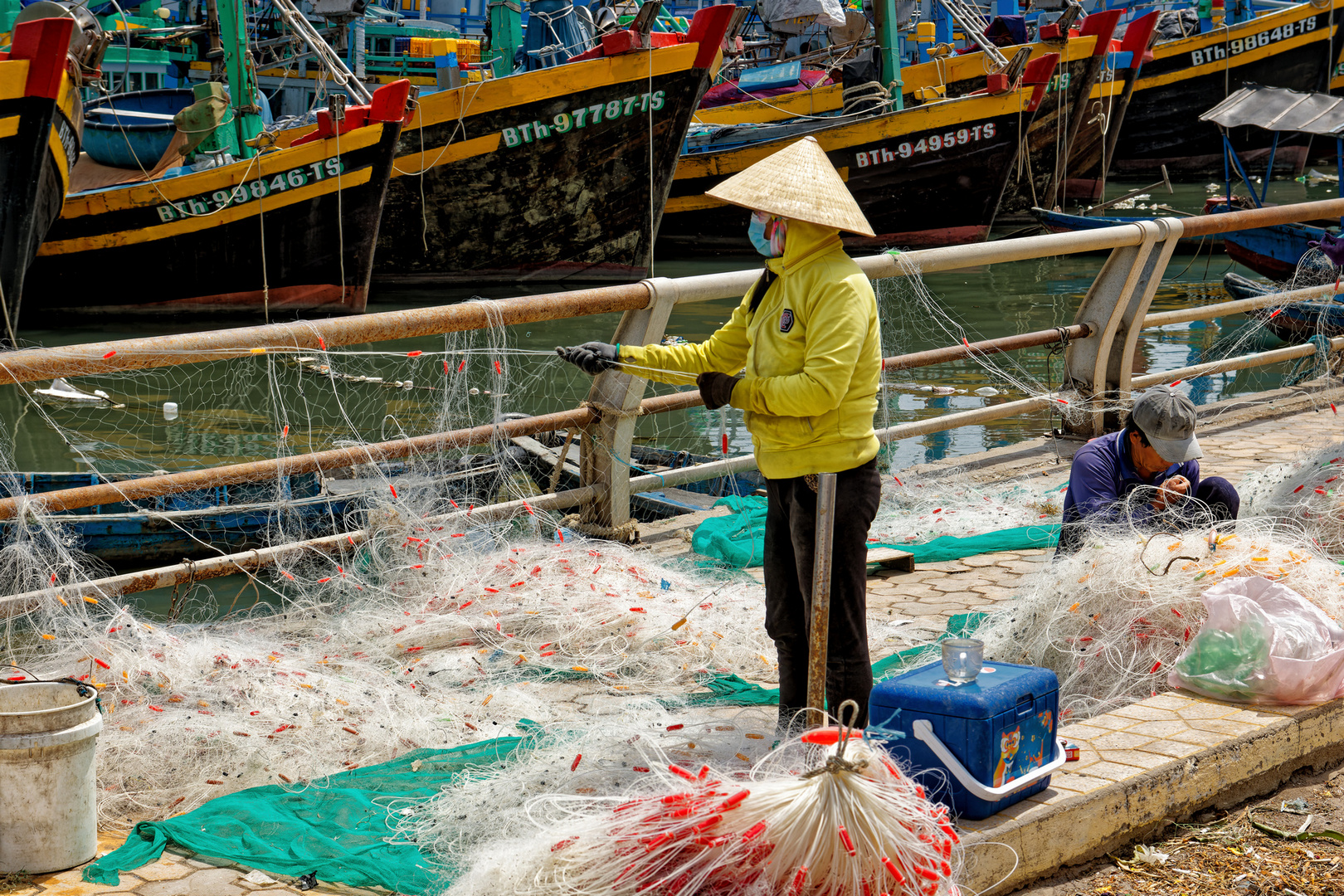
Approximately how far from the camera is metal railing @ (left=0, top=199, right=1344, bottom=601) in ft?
13.1

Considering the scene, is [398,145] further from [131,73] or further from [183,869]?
[131,73]

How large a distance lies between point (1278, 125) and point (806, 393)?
47.8 ft

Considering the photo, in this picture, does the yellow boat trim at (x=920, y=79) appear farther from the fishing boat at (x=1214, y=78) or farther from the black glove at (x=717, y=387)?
the black glove at (x=717, y=387)

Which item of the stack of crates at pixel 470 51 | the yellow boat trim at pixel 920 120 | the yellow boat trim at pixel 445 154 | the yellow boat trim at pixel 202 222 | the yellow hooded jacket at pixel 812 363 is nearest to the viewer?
the yellow hooded jacket at pixel 812 363

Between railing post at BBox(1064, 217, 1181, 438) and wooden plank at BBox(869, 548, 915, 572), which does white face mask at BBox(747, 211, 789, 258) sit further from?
railing post at BBox(1064, 217, 1181, 438)

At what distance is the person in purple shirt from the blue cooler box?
Result: 147cm

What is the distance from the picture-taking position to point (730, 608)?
4551 millimetres

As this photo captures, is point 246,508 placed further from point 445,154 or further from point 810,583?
point 445,154

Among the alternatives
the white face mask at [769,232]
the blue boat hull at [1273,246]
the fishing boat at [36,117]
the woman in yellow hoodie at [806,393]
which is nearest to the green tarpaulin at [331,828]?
the woman in yellow hoodie at [806,393]

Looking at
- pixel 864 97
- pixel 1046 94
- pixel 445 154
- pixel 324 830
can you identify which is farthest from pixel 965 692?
pixel 1046 94

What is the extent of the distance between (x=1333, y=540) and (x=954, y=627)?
157 cm

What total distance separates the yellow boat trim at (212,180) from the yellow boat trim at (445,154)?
1.73m

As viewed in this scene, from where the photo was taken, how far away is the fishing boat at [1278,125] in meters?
15.2

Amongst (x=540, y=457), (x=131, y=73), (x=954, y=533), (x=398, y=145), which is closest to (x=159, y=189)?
(x=398, y=145)
